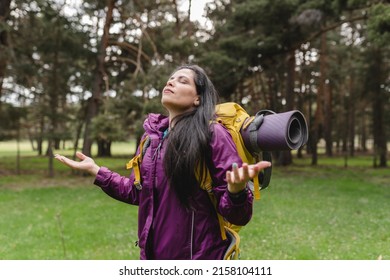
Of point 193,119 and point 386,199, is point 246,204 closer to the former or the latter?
point 193,119

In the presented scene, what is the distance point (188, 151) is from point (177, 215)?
338 millimetres

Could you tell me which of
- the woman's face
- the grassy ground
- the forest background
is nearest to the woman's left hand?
the woman's face

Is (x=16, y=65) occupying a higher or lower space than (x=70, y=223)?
higher

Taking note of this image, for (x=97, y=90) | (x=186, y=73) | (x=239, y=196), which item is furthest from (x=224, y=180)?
(x=97, y=90)

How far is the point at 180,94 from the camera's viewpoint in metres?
2.22

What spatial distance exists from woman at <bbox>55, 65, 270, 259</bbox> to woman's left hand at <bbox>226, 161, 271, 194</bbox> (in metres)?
0.07

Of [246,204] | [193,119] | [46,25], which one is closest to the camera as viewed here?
[246,204]

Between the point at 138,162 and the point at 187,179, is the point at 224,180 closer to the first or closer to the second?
the point at 187,179

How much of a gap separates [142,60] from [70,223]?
36.7ft

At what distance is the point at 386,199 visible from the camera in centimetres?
1261

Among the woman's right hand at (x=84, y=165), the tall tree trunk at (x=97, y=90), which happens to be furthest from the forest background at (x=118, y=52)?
the woman's right hand at (x=84, y=165)

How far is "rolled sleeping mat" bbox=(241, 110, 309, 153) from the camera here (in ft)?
6.63

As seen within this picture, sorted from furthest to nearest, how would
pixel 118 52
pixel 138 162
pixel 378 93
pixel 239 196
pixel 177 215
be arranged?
pixel 378 93
pixel 118 52
pixel 138 162
pixel 177 215
pixel 239 196
